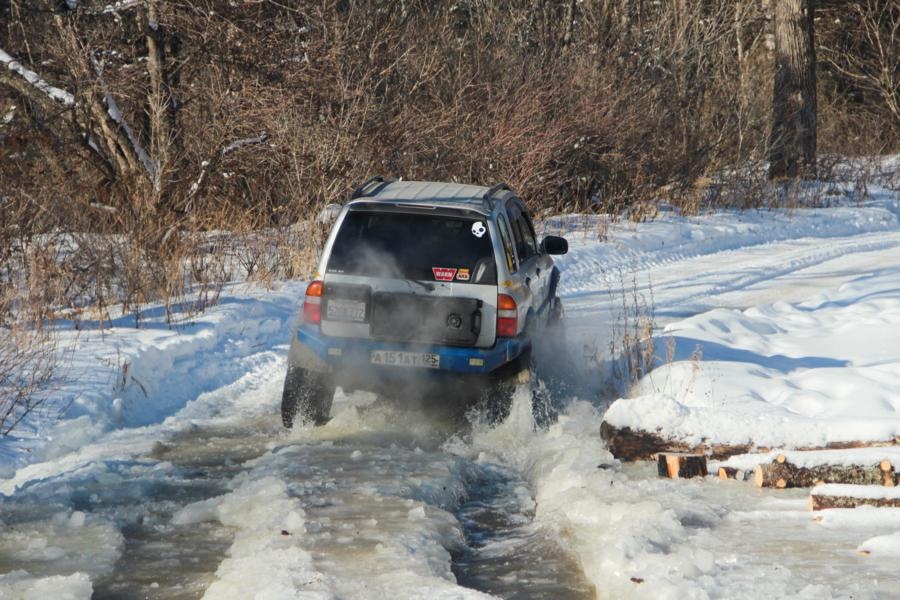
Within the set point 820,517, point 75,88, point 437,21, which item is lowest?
point 820,517

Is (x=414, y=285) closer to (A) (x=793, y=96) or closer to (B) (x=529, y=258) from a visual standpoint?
(B) (x=529, y=258)

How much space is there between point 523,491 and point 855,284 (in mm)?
9394

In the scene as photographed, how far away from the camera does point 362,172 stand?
17.4m

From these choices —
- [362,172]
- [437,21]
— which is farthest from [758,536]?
[437,21]

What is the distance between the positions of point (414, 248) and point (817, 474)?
3.19 meters

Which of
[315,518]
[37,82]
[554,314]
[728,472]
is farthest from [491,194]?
[37,82]

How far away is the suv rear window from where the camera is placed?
26.3 ft

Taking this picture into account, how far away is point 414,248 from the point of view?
318 inches

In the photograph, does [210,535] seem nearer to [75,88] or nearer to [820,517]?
[820,517]

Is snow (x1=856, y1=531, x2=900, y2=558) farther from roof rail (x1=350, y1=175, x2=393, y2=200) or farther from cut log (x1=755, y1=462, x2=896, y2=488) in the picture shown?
roof rail (x1=350, y1=175, x2=393, y2=200)

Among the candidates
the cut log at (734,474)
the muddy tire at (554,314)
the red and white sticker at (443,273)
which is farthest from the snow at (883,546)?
the muddy tire at (554,314)

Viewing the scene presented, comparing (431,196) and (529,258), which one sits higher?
(431,196)

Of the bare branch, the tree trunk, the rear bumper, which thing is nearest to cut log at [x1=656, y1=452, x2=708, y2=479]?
the rear bumper

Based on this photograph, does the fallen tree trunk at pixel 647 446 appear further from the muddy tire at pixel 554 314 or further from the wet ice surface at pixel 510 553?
the muddy tire at pixel 554 314
